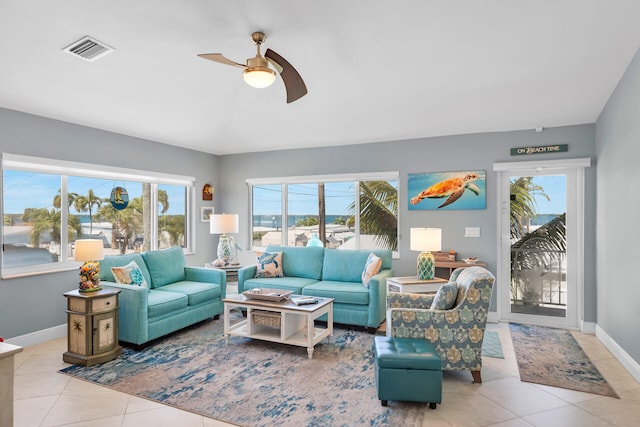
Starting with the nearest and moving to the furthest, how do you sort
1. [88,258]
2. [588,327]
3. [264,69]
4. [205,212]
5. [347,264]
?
[264,69] → [88,258] → [588,327] → [347,264] → [205,212]

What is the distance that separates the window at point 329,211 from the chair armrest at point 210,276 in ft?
5.31

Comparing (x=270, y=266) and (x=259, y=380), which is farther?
(x=270, y=266)

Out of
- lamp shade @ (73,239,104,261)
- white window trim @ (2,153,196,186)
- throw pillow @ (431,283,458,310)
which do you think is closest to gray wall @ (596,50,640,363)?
throw pillow @ (431,283,458,310)

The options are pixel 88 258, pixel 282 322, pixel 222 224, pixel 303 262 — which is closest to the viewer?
pixel 88 258

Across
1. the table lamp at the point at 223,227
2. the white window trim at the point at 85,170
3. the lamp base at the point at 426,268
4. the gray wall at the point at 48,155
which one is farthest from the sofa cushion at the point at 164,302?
the lamp base at the point at 426,268

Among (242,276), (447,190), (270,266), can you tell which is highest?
(447,190)

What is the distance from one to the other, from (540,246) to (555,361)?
1.66 meters

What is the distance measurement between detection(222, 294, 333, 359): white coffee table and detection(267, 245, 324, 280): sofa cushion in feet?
3.63

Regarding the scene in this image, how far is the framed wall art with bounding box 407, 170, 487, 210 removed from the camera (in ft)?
16.2

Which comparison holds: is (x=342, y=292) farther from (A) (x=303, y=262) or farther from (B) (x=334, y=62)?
(B) (x=334, y=62)

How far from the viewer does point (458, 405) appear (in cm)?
273

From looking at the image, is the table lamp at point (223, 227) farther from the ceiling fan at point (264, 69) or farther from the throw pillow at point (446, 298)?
the throw pillow at point (446, 298)

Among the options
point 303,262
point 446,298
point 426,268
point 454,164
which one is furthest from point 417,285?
point 454,164

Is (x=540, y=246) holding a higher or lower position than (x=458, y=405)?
higher
